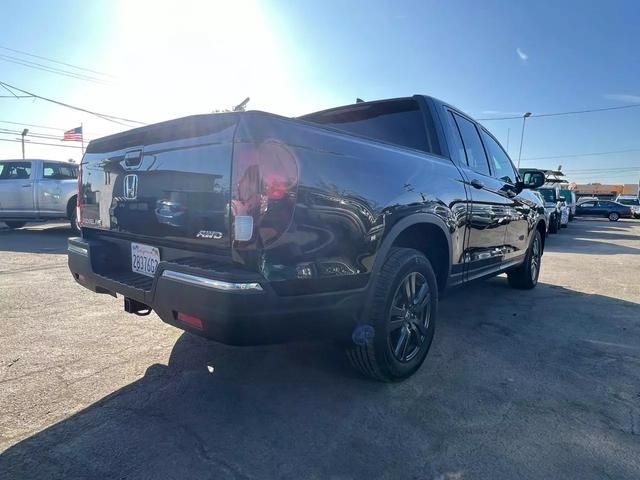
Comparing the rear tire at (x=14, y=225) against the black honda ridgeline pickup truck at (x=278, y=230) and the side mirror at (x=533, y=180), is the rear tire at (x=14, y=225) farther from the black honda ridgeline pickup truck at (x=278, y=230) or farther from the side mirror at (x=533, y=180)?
the side mirror at (x=533, y=180)

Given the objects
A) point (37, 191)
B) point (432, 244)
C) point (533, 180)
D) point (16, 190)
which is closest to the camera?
point (432, 244)

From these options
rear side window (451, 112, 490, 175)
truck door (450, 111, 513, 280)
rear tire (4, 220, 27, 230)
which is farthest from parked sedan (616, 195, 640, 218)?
rear tire (4, 220, 27, 230)

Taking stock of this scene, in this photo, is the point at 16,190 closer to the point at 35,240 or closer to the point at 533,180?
the point at 35,240

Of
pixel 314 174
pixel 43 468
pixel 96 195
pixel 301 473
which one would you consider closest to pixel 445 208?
pixel 314 174

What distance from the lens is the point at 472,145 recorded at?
12.9 feet

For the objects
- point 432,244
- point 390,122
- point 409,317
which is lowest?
point 409,317

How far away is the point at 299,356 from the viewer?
3.10 meters

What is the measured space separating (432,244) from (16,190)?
36.8ft

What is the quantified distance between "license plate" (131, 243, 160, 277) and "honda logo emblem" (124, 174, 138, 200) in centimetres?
30

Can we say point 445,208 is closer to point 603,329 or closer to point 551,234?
point 603,329

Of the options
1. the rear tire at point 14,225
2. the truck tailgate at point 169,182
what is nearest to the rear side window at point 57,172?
the rear tire at point 14,225

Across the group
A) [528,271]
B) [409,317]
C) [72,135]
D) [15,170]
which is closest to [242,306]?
[409,317]

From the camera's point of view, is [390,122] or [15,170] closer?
[390,122]

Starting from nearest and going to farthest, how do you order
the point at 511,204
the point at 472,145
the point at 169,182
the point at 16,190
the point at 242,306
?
1. the point at 242,306
2. the point at 169,182
3. the point at 472,145
4. the point at 511,204
5. the point at 16,190
